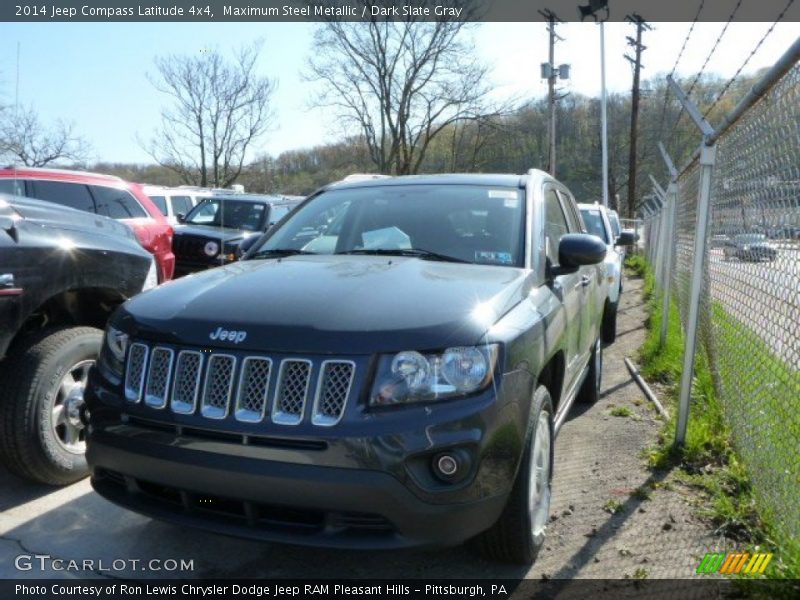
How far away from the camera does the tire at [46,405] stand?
3.42m

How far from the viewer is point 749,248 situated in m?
3.54

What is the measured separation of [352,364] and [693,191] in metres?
5.16

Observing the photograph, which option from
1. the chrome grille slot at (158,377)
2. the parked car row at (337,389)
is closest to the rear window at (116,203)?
the parked car row at (337,389)

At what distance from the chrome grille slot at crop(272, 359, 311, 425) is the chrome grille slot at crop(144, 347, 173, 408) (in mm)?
492

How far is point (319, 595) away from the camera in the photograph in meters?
2.68

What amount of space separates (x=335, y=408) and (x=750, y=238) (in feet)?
8.11

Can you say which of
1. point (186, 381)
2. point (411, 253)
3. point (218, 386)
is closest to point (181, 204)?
point (411, 253)

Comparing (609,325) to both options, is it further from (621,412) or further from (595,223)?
(621,412)

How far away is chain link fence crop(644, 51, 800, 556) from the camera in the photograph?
2789mm

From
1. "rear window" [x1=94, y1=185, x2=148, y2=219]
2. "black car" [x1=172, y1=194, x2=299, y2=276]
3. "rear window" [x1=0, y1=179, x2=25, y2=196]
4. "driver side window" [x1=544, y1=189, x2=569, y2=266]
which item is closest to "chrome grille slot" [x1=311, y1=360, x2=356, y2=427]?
"driver side window" [x1=544, y1=189, x2=569, y2=266]

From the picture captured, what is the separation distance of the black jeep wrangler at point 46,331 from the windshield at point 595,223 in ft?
24.2

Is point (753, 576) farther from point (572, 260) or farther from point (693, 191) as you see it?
point (693, 191)

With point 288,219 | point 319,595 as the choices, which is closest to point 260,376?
point 319,595

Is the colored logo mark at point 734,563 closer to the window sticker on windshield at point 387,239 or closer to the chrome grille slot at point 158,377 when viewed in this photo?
the window sticker on windshield at point 387,239
